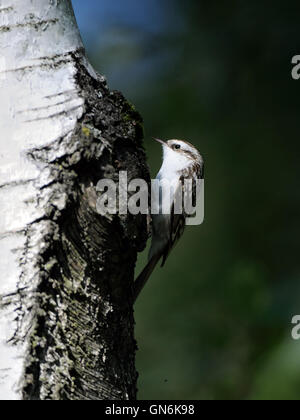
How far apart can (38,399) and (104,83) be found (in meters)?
1.08

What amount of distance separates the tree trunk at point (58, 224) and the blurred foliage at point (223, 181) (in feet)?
4.17

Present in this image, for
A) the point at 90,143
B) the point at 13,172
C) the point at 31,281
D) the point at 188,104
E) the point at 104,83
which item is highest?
the point at 188,104

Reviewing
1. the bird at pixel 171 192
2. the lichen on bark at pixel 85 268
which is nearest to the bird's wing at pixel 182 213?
the bird at pixel 171 192

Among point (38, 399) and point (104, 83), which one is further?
point (104, 83)

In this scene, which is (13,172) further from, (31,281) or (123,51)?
(123,51)

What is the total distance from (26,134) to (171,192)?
1.70 meters

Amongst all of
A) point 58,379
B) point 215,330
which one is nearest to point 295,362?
point 215,330

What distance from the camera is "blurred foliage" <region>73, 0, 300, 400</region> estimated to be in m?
3.49

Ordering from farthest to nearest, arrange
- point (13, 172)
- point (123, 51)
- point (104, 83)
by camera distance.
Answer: point (123, 51) < point (104, 83) < point (13, 172)

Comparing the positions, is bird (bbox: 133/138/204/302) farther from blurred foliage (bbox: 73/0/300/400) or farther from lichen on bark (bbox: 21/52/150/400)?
lichen on bark (bbox: 21/52/150/400)

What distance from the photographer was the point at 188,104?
3963mm

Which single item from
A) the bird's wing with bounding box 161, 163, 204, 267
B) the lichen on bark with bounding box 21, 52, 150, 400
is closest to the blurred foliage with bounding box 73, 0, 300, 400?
the bird's wing with bounding box 161, 163, 204, 267

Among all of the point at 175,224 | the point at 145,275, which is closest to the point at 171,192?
the point at 175,224

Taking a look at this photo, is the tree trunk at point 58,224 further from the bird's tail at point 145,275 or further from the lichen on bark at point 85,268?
the bird's tail at point 145,275
